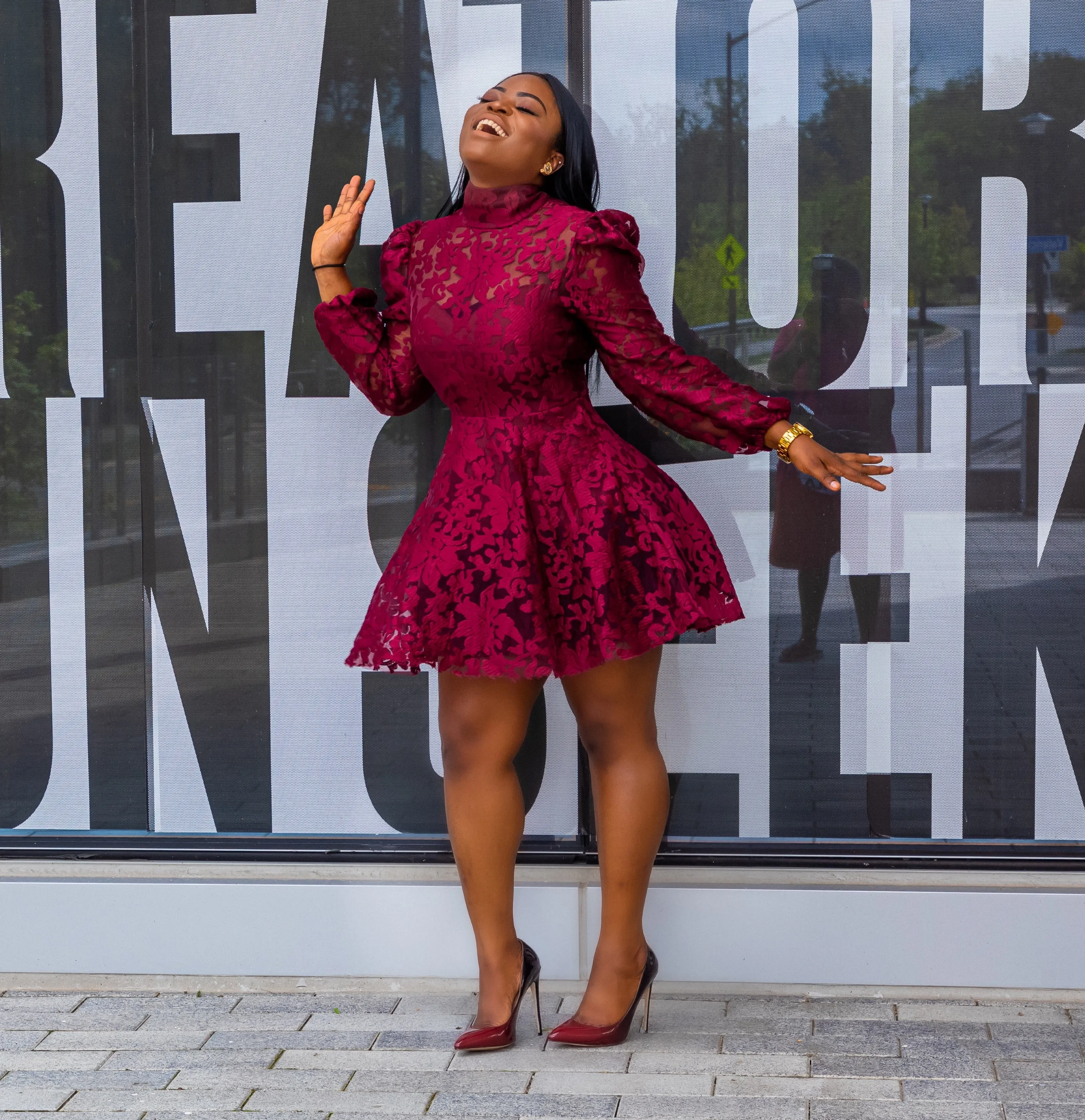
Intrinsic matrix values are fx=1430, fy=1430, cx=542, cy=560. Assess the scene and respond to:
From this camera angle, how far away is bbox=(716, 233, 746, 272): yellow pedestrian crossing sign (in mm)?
3438

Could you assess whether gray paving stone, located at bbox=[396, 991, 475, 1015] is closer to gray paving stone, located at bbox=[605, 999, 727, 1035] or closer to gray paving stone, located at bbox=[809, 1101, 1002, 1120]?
gray paving stone, located at bbox=[605, 999, 727, 1035]

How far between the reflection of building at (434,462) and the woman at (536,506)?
36 centimetres

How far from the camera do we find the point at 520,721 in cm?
310

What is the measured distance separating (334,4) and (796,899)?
244cm

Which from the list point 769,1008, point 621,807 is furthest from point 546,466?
point 769,1008

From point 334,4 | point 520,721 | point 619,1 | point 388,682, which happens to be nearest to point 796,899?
point 520,721

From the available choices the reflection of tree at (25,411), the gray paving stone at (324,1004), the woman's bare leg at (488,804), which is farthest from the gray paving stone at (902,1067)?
the reflection of tree at (25,411)

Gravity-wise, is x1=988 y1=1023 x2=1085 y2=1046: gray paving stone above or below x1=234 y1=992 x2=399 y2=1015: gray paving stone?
above

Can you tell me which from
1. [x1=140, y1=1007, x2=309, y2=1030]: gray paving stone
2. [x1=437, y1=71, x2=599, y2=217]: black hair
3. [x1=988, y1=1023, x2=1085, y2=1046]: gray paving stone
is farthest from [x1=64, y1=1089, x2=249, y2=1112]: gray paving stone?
[x1=437, y1=71, x2=599, y2=217]: black hair

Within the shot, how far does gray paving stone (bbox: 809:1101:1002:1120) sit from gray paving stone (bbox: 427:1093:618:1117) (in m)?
0.40

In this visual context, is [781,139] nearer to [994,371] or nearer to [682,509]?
[994,371]

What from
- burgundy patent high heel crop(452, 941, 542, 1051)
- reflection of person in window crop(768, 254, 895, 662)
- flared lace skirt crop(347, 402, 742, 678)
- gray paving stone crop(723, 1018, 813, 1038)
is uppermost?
reflection of person in window crop(768, 254, 895, 662)

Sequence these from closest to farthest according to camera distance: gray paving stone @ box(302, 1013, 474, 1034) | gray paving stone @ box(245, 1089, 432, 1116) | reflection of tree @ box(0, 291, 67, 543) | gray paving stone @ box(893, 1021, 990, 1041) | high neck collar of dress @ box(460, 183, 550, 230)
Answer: gray paving stone @ box(245, 1089, 432, 1116) → high neck collar of dress @ box(460, 183, 550, 230) → gray paving stone @ box(893, 1021, 990, 1041) → gray paving stone @ box(302, 1013, 474, 1034) → reflection of tree @ box(0, 291, 67, 543)

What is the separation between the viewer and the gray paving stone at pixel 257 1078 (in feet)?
9.55
